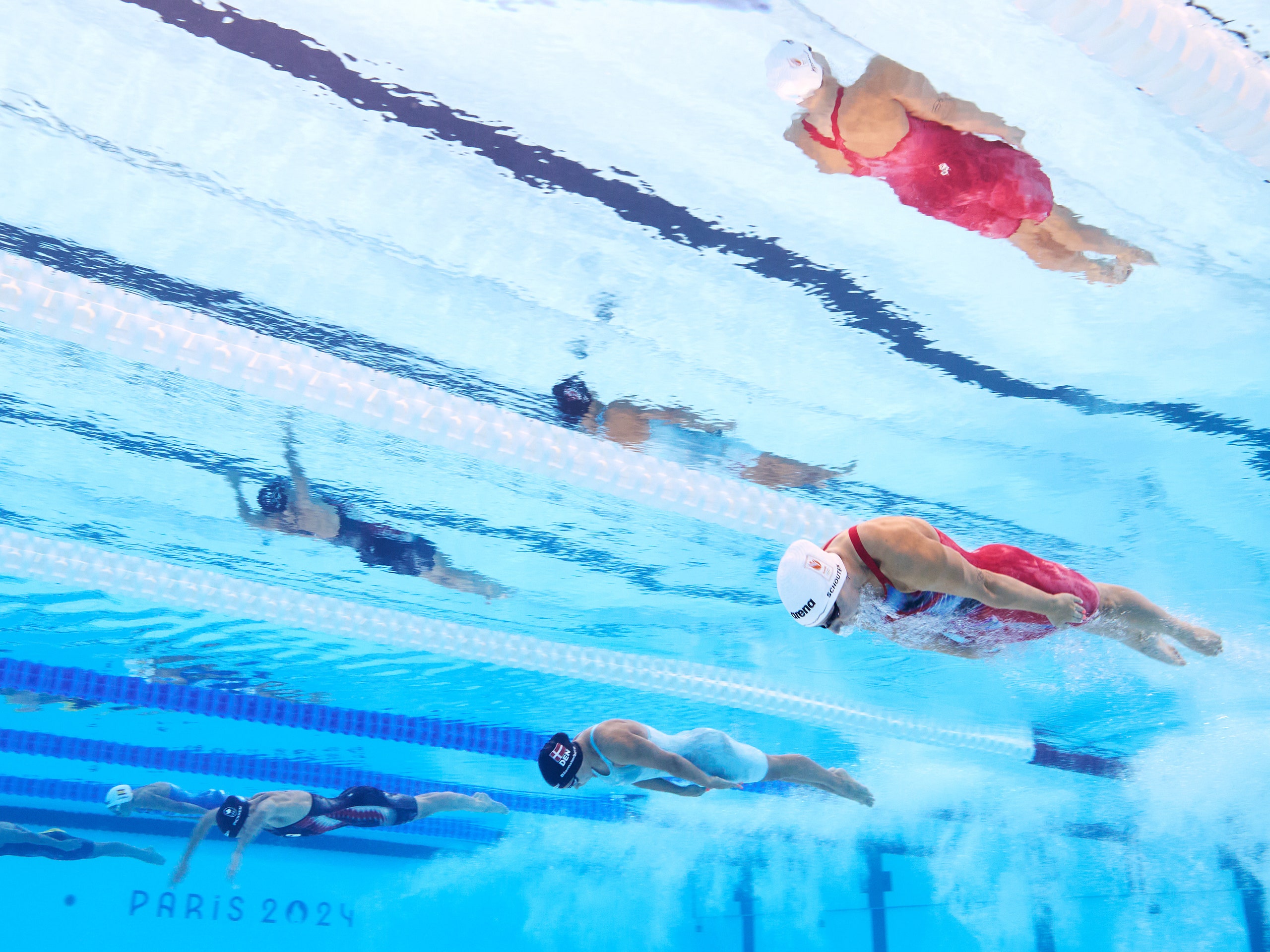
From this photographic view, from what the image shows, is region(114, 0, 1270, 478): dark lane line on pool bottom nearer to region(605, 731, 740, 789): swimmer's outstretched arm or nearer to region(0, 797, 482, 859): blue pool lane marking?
region(605, 731, 740, 789): swimmer's outstretched arm

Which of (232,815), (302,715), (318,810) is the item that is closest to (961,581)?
(232,815)

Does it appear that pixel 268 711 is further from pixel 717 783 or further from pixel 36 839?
pixel 717 783

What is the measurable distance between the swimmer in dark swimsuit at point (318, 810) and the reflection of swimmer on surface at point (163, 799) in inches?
9.7

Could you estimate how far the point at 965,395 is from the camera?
169 inches

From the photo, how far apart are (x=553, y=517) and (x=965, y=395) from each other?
2.68 metres

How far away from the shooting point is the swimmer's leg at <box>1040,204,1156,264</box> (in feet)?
10.9

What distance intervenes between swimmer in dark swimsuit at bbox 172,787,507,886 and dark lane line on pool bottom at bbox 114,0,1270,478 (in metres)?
6.83

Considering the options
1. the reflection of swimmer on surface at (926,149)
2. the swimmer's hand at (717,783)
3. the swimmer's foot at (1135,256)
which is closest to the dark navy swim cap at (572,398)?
the reflection of swimmer on surface at (926,149)

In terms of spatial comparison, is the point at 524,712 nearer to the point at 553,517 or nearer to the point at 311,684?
the point at 311,684

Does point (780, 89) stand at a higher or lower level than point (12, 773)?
higher

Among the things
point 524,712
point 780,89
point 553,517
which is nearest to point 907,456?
point 553,517

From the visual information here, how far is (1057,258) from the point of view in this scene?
347cm

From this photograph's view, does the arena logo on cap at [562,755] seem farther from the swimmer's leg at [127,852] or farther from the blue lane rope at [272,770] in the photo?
the swimmer's leg at [127,852]

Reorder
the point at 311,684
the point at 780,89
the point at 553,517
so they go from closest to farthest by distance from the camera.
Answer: the point at 780,89 → the point at 553,517 → the point at 311,684
